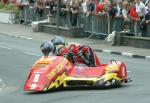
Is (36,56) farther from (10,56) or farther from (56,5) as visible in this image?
(56,5)

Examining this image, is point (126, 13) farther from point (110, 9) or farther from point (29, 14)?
point (29, 14)

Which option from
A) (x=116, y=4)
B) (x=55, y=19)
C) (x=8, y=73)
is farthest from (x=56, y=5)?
(x=8, y=73)

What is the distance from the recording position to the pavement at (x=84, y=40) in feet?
88.5

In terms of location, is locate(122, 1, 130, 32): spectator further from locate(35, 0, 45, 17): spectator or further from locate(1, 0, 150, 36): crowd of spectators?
locate(35, 0, 45, 17): spectator

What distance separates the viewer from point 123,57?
26.0 meters

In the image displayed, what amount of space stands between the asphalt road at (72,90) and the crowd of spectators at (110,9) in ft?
9.11

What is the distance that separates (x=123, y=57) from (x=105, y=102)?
Answer: 12.7 metres

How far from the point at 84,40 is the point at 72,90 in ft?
58.1

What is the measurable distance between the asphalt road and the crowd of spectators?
2.78 meters

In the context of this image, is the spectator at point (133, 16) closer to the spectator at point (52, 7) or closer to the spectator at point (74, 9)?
the spectator at point (74, 9)

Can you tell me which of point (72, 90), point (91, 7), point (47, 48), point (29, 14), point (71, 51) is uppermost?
point (91, 7)

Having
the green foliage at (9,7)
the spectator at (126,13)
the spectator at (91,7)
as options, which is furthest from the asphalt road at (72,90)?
the green foliage at (9,7)

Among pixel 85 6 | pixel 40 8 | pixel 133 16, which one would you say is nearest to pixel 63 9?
pixel 85 6

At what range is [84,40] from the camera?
33656 millimetres
